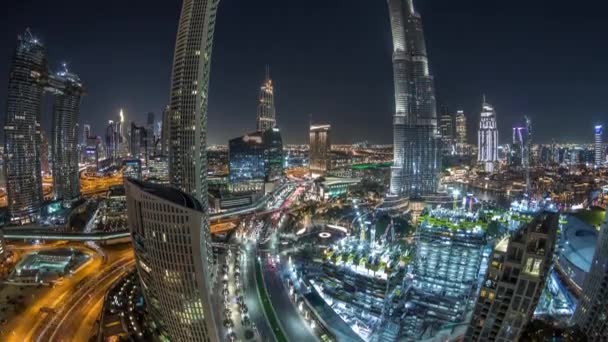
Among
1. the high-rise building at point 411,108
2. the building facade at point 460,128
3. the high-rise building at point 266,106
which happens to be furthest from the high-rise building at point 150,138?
the building facade at point 460,128

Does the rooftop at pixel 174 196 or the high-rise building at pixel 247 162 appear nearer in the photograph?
the rooftop at pixel 174 196

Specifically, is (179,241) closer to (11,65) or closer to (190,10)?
(190,10)

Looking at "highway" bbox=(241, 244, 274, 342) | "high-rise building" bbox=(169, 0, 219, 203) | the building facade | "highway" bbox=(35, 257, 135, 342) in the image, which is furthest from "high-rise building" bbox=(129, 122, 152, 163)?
the building facade

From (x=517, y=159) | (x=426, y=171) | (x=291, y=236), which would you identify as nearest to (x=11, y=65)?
(x=291, y=236)

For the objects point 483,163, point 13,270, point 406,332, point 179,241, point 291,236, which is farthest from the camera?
point 483,163

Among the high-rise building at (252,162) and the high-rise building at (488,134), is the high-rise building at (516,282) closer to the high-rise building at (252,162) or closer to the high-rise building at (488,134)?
the high-rise building at (252,162)

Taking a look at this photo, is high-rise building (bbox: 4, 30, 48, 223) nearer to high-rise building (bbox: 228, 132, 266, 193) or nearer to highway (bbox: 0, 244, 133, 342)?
highway (bbox: 0, 244, 133, 342)
